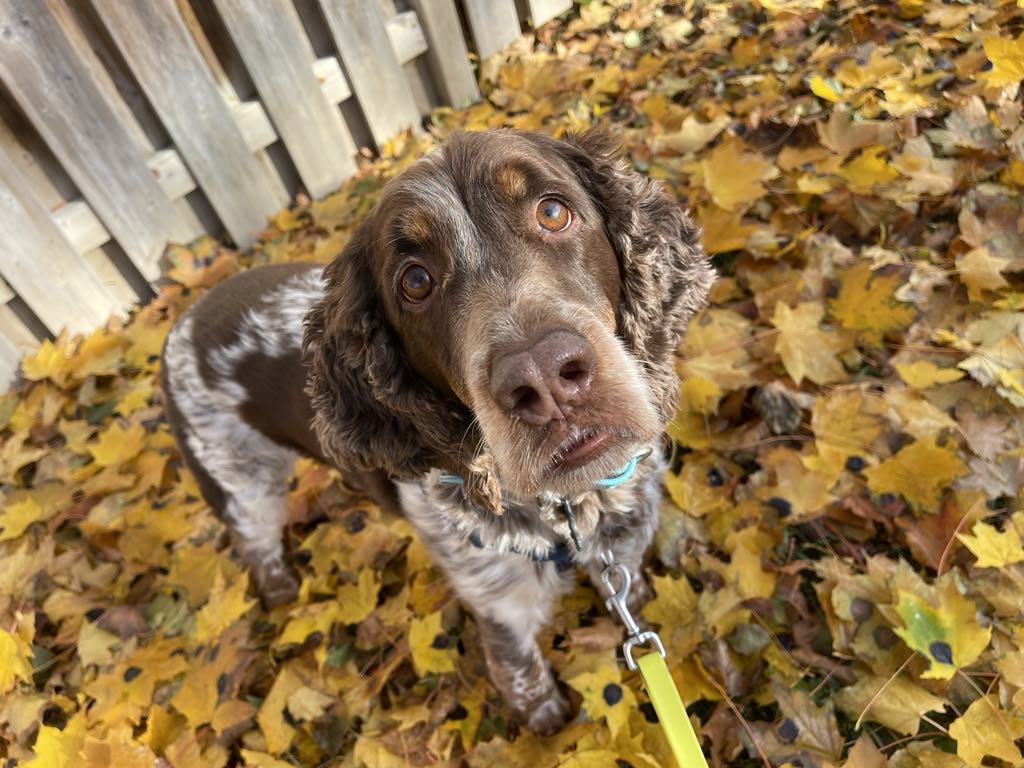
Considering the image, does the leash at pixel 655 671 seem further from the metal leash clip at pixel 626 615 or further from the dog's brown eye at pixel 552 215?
the dog's brown eye at pixel 552 215

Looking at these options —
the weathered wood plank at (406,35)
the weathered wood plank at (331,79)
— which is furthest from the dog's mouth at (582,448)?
the weathered wood plank at (406,35)

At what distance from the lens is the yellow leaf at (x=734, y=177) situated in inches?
149

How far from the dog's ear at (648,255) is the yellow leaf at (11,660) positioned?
3285 millimetres

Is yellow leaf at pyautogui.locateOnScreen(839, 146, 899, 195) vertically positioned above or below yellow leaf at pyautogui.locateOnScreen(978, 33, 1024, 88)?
below

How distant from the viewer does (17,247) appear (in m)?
4.78

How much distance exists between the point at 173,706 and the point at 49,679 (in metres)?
0.93

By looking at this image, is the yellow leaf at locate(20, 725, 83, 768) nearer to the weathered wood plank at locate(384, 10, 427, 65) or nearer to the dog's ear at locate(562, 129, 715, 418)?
the dog's ear at locate(562, 129, 715, 418)

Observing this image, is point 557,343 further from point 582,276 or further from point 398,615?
point 398,615

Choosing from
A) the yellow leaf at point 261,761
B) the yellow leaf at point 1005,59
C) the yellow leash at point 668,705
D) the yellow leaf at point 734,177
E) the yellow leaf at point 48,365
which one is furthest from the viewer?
the yellow leaf at point 48,365

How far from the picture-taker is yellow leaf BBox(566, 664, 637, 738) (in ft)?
8.51

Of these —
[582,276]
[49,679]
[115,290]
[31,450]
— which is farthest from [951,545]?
[115,290]

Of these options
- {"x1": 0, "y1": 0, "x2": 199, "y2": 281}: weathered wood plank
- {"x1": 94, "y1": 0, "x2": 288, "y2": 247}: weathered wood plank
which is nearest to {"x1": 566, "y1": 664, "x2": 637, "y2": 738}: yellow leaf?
{"x1": 94, "y1": 0, "x2": 288, "y2": 247}: weathered wood plank

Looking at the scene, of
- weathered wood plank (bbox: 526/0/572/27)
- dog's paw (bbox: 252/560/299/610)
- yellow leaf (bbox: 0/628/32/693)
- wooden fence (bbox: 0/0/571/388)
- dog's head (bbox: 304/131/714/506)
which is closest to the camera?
dog's head (bbox: 304/131/714/506)

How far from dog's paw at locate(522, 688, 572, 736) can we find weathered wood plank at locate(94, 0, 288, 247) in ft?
15.0
